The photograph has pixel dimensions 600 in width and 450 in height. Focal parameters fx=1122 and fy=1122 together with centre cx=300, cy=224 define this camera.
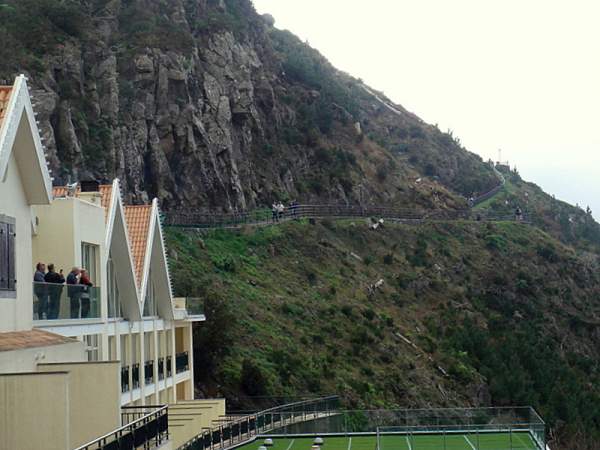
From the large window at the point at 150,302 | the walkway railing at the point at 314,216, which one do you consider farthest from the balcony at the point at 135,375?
the walkway railing at the point at 314,216

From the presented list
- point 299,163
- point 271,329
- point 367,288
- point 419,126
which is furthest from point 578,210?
point 271,329

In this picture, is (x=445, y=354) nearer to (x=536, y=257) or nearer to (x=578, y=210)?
(x=536, y=257)

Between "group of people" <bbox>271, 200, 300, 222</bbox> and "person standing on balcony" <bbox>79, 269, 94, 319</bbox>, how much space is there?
57338mm

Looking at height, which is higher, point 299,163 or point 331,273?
point 299,163

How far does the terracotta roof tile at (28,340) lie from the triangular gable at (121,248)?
8906 millimetres

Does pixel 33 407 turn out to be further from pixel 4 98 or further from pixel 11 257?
pixel 4 98

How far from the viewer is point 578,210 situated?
150 meters

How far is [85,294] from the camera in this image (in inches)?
1068

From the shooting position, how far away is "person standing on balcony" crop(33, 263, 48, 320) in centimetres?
2359

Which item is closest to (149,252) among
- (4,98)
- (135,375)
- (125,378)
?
(135,375)

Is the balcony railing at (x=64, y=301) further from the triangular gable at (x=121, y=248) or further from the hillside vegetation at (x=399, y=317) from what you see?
the hillside vegetation at (x=399, y=317)

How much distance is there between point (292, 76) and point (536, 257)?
30827 millimetres

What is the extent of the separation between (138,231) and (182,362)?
7179 millimetres

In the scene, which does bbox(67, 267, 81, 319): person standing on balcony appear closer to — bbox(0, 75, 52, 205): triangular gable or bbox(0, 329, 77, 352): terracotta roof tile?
bbox(0, 75, 52, 205): triangular gable
